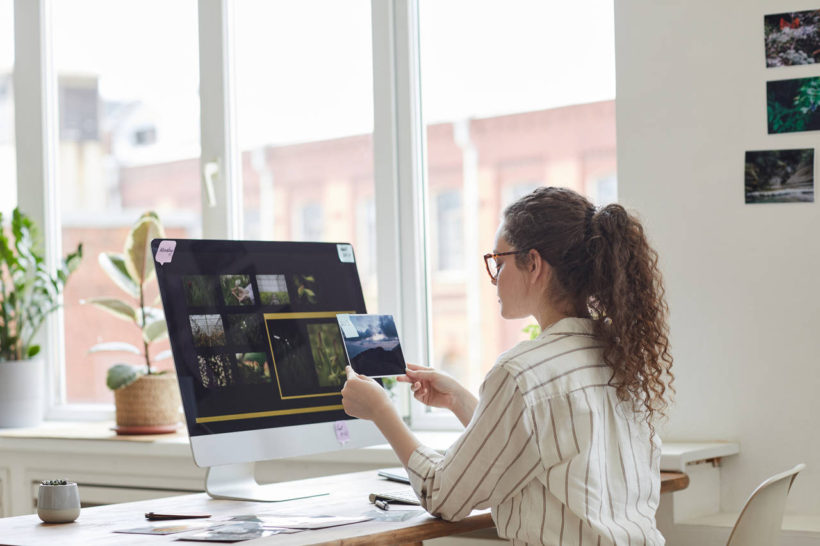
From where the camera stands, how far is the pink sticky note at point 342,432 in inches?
87.6

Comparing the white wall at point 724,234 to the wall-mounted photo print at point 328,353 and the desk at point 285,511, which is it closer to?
the desk at point 285,511

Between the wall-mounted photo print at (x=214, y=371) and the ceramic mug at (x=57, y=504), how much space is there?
1.08 ft

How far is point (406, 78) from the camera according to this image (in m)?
3.12

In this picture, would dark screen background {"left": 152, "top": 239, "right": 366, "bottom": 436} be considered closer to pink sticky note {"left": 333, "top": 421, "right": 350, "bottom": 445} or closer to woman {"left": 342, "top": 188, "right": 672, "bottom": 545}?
pink sticky note {"left": 333, "top": 421, "right": 350, "bottom": 445}

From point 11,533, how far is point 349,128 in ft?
Answer: 6.14

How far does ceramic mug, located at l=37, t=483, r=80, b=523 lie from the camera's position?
6.01 ft

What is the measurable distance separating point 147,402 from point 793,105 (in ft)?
6.87

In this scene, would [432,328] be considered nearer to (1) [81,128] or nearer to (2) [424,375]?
(2) [424,375]

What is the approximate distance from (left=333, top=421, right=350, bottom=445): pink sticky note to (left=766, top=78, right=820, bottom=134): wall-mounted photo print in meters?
1.23

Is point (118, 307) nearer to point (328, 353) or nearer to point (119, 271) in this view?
point (119, 271)

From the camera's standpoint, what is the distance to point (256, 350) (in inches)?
83.5

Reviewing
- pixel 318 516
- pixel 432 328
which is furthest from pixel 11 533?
pixel 432 328

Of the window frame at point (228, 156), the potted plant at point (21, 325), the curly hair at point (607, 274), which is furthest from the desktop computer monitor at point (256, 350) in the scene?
the potted plant at point (21, 325)

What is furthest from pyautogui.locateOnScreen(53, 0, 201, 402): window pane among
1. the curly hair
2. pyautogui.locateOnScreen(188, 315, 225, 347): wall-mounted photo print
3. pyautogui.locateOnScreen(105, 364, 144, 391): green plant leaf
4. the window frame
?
the curly hair
